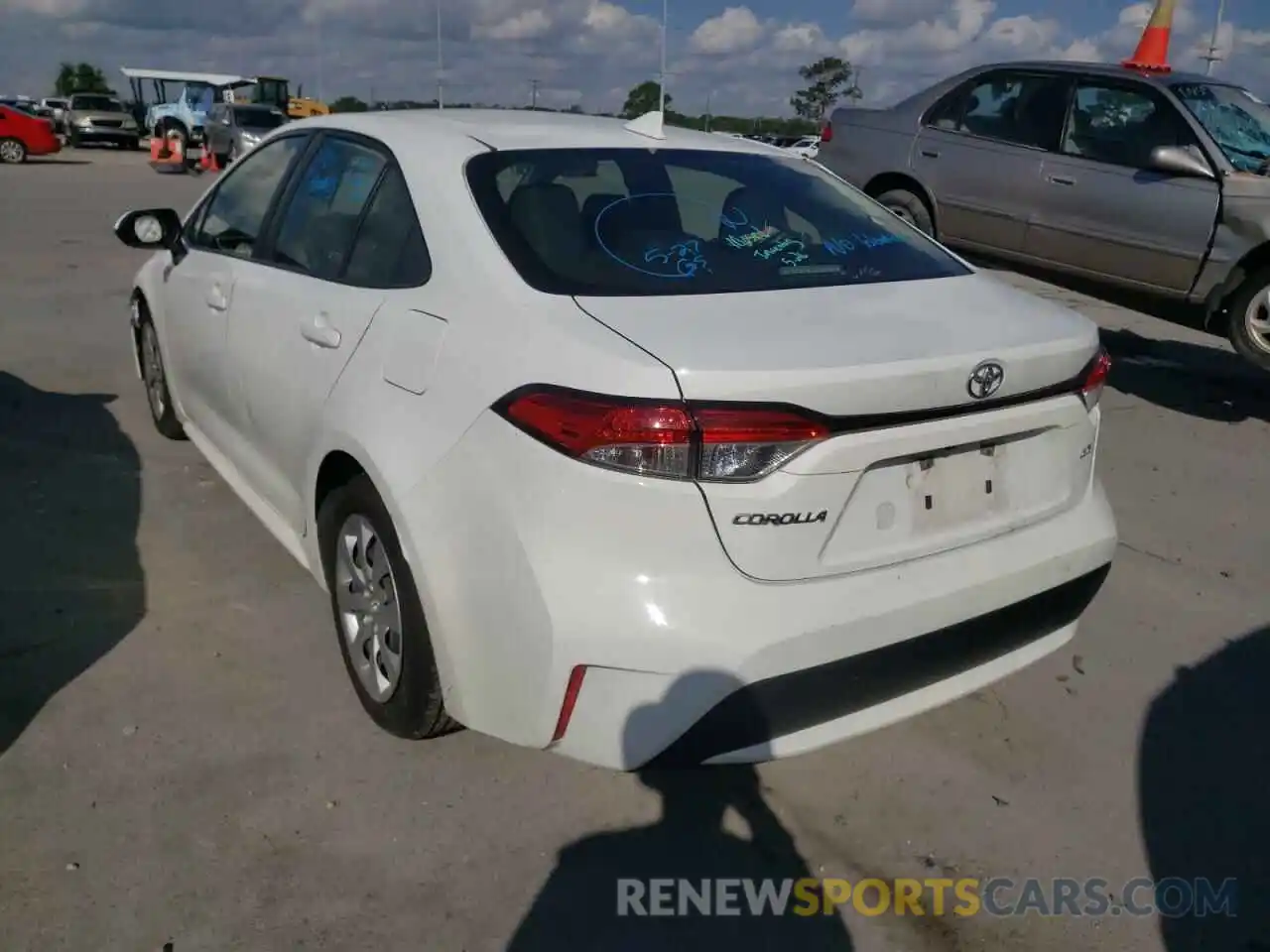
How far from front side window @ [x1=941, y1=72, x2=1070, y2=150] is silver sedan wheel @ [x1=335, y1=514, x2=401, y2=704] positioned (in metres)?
5.89

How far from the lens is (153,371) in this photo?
16.2 feet

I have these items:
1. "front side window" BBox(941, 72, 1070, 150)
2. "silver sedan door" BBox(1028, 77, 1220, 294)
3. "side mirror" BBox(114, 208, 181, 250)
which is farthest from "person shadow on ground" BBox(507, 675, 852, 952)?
"front side window" BBox(941, 72, 1070, 150)

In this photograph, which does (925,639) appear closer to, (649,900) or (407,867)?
(649,900)

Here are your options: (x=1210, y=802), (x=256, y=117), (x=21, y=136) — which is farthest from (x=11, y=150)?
(x=1210, y=802)

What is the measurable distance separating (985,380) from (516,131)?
60.9 inches

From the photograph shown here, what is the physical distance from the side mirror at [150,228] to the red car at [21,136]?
24.9m

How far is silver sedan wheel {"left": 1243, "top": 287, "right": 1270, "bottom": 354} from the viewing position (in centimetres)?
583

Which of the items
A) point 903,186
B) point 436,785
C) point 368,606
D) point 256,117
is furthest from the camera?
point 256,117

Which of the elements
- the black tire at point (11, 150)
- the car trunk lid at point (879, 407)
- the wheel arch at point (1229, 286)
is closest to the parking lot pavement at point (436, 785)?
the car trunk lid at point (879, 407)

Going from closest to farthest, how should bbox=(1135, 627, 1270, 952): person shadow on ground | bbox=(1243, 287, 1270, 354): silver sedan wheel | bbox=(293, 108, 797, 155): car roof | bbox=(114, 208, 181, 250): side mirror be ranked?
1. bbox=(1135, 627, 1270, 952): person shadow on ground
2. bbox=(293, 108, 797, 155): car roof
3. bbox=(114, 208, 181, 250): side mirror
4. bbox=(1243, 287, 1270, 354): silver sedan wheel

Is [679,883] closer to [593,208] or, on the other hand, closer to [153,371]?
[593,208]

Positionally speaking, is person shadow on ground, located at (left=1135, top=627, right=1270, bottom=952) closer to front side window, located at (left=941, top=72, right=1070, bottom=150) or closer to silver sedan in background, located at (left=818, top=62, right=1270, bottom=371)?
silver sedan in background, located at (left=818, top=62, right=1270, bottom=371)

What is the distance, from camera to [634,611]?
Result: 2068mm

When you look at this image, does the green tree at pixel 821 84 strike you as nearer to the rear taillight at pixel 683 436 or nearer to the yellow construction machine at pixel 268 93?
the yellow construction machine at pixel 268 93
